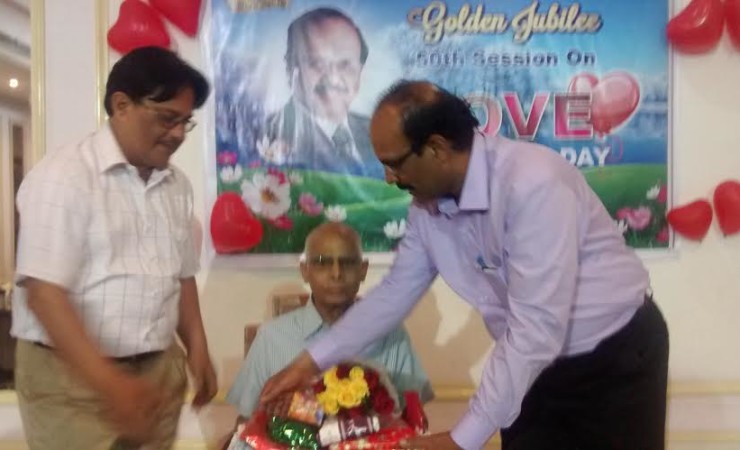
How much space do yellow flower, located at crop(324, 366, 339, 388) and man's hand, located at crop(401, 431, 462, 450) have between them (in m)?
0.19

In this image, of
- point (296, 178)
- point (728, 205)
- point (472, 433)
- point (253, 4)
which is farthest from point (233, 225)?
point (728, 205)

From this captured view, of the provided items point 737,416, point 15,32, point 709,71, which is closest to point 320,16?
point 15,32

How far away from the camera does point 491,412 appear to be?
4.69ft

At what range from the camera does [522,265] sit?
4.63 ft

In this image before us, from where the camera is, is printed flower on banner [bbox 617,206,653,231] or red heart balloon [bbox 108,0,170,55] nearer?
red heart balloon [bbox 108,0,170,55]

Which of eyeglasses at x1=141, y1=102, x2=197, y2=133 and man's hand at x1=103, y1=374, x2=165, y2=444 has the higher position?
eyeglasses at x1=141, y1=102, x2=197, y2=133

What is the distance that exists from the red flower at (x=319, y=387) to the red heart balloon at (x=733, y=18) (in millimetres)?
1806

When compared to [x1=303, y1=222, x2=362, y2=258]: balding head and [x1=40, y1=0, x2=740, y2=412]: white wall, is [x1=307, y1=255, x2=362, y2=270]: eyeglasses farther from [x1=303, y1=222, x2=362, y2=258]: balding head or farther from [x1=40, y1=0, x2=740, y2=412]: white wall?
[x1=40, y1=0, x2=740, y2=412]: white wall

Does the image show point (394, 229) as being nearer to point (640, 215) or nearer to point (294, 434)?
point (640, 215)

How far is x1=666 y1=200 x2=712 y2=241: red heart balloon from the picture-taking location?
102 inches

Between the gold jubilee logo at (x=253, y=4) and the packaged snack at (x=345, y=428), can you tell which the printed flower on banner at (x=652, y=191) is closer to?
the gold jubilee logo at (x=253, y=4)

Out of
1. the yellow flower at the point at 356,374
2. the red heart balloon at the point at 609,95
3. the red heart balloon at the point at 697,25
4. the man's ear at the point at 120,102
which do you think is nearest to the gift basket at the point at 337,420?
the yellow flower at the point at 356,374

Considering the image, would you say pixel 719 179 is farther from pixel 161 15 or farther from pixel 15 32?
pixel 15 32

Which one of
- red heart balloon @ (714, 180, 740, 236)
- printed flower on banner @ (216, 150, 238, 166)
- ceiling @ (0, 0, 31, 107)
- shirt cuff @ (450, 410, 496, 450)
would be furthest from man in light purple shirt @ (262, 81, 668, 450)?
ceiling @ (0, 0, 31, 107)
